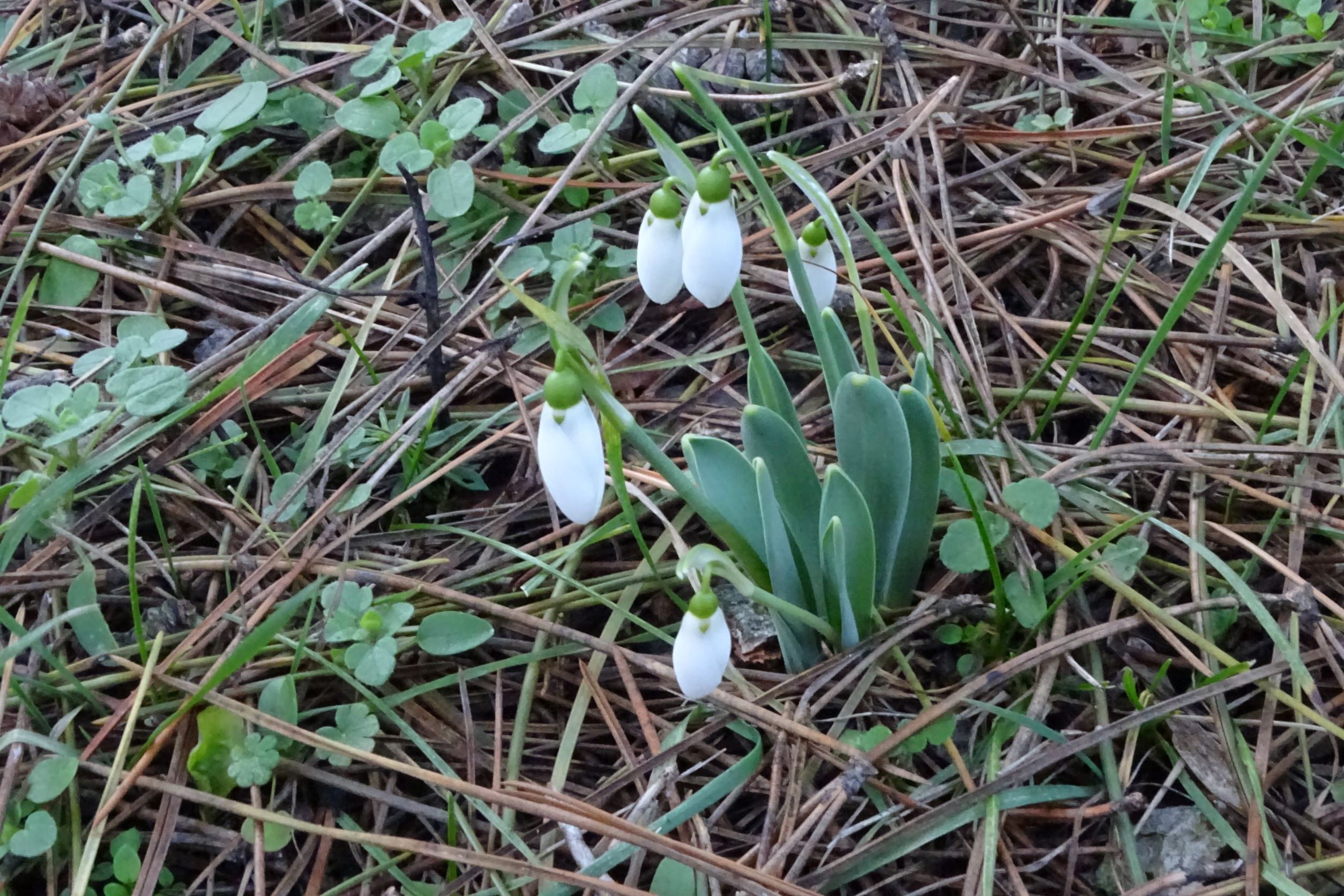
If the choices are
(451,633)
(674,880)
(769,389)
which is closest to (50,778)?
(451,633)

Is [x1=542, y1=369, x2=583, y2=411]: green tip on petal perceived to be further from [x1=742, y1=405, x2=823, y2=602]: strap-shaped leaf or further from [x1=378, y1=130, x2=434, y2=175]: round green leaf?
[x1=378, y1=130, x2=434, y2=175]: round green leaf

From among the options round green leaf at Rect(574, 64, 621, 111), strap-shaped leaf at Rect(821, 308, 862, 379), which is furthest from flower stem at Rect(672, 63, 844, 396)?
round green leaf at Rect(574, 64, 621, 111)

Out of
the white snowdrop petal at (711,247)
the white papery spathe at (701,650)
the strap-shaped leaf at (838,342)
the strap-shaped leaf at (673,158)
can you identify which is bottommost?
the white papery spathe at (701,650)

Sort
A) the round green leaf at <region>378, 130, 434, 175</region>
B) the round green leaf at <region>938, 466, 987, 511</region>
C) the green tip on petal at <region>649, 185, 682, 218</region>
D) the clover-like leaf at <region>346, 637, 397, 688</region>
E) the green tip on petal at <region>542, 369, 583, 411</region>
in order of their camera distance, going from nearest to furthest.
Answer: the green tip on petal at <region>542, 369, 583, 411</region>
the green tip on petal at <region>649, 185, 682, 218</region>
the clover-like leaf at <region>346, 637, 397, 688</region>
the round green leaf at <region>938, 466, 987, 511</region>
the round green leaf at <region>378, 130, 434, 175</region>

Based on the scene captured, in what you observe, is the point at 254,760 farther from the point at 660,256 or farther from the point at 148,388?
the point at 660,256

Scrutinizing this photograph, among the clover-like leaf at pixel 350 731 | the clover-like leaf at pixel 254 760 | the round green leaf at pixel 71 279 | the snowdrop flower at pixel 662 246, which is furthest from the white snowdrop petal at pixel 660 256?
the round green leaf at pixel 71 279

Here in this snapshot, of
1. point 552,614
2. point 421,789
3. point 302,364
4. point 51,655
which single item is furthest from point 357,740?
point 302,364

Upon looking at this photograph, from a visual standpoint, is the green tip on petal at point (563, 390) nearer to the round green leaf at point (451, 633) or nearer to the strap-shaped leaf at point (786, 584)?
the strap-shaped leaf at point (786, 584)
